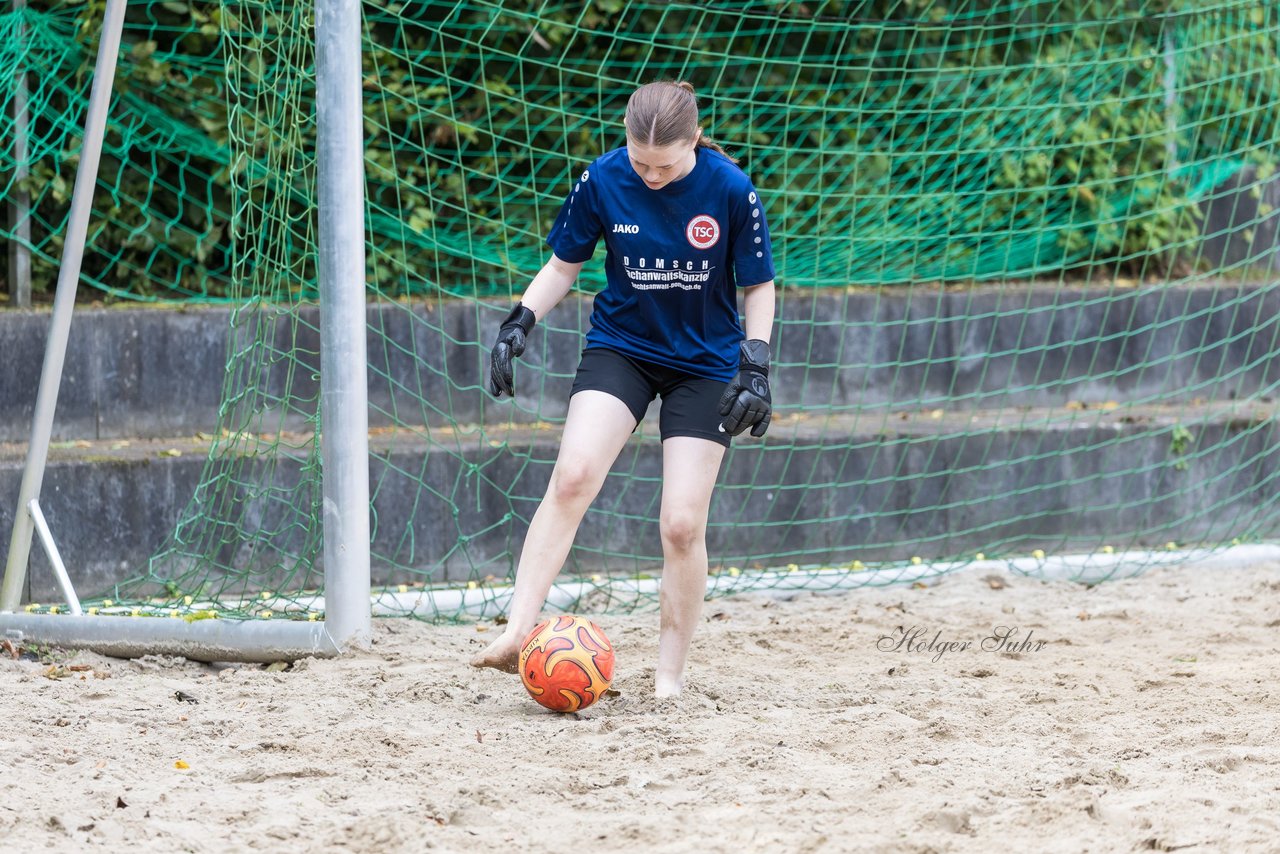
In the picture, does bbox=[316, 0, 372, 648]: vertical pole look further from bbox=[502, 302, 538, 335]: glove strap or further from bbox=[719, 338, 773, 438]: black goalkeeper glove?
bbox=[719, 338, 773, 438]: black goalkeeper glove

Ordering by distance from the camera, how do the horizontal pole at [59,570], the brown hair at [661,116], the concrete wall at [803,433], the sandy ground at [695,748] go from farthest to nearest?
the concrete wall at [803,433]
the horizontal pole at [59,570]
the brown hair at [661,116]
the sandy ground at [695,748]

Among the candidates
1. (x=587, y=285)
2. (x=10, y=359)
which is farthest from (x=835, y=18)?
(x=10, y=359)

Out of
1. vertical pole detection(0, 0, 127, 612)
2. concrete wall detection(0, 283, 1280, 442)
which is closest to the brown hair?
vertical pole detection(0, 0, 127, 612)

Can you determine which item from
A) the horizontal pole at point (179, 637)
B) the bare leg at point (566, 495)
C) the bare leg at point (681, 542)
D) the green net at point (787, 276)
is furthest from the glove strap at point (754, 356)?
the green net at point (787, 276)

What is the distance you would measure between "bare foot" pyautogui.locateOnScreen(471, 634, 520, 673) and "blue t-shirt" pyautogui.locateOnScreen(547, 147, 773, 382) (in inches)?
32.8

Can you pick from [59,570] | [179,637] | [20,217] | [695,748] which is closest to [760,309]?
[695,748]

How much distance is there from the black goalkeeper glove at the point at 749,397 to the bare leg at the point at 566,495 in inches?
11.6

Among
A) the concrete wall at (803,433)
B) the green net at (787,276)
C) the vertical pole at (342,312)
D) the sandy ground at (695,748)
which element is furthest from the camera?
the green net at (787,276)

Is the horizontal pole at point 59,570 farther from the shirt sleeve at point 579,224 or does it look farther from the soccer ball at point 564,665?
the shirt sleeve at point 579,224

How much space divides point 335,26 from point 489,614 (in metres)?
2.18

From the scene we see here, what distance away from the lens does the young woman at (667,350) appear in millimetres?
3713

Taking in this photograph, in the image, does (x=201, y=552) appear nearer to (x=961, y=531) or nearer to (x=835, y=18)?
(x=961, y=531)

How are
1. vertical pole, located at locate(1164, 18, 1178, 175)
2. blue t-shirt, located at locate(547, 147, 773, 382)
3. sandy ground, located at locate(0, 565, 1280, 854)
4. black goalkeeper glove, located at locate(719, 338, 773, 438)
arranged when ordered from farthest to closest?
vertical pole, located at locate(1164, 18, 1178, 175)
blue t-shirt, located at locate(547, 147, 773, 382)
black goalkeeper glove, located at locate(719, 338, 773, 438)
sandy ground, located at locate(0, 565, 1280, 854)

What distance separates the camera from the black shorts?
3.78 m
